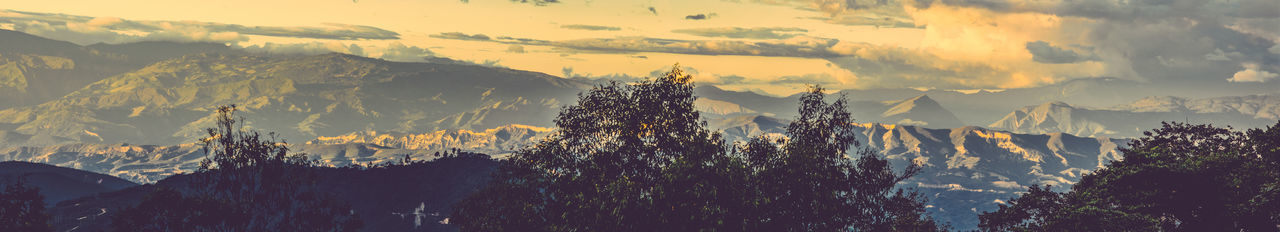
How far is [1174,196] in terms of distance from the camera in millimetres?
81125

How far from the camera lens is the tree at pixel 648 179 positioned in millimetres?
52000

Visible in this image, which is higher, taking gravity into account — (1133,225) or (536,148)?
(536,148)

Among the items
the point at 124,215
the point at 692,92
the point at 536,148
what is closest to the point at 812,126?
the point at 692,92

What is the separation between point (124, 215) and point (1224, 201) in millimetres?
96265

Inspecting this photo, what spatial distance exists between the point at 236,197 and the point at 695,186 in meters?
50.6

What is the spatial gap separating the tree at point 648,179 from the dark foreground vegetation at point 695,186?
0.10 metres

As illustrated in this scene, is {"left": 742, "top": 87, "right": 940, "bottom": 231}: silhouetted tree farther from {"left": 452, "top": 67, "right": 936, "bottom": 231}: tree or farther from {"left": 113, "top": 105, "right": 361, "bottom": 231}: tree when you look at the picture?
{"left": 113, "top": 105, "right": 361, "bottom": 231}: tree

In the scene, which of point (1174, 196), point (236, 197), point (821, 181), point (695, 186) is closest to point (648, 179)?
point (695, 186)

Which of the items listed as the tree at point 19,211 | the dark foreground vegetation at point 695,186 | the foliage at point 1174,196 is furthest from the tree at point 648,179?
the tree at point 19,211

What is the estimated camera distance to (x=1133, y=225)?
2830 inches

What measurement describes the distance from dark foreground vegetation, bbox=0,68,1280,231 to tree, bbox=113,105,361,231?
169 mm

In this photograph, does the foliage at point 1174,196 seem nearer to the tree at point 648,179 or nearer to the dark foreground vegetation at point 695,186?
the dark foreground vegetation at point 695,186

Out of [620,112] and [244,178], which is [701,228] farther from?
[244,178]

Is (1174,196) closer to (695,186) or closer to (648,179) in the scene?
(648,179)
